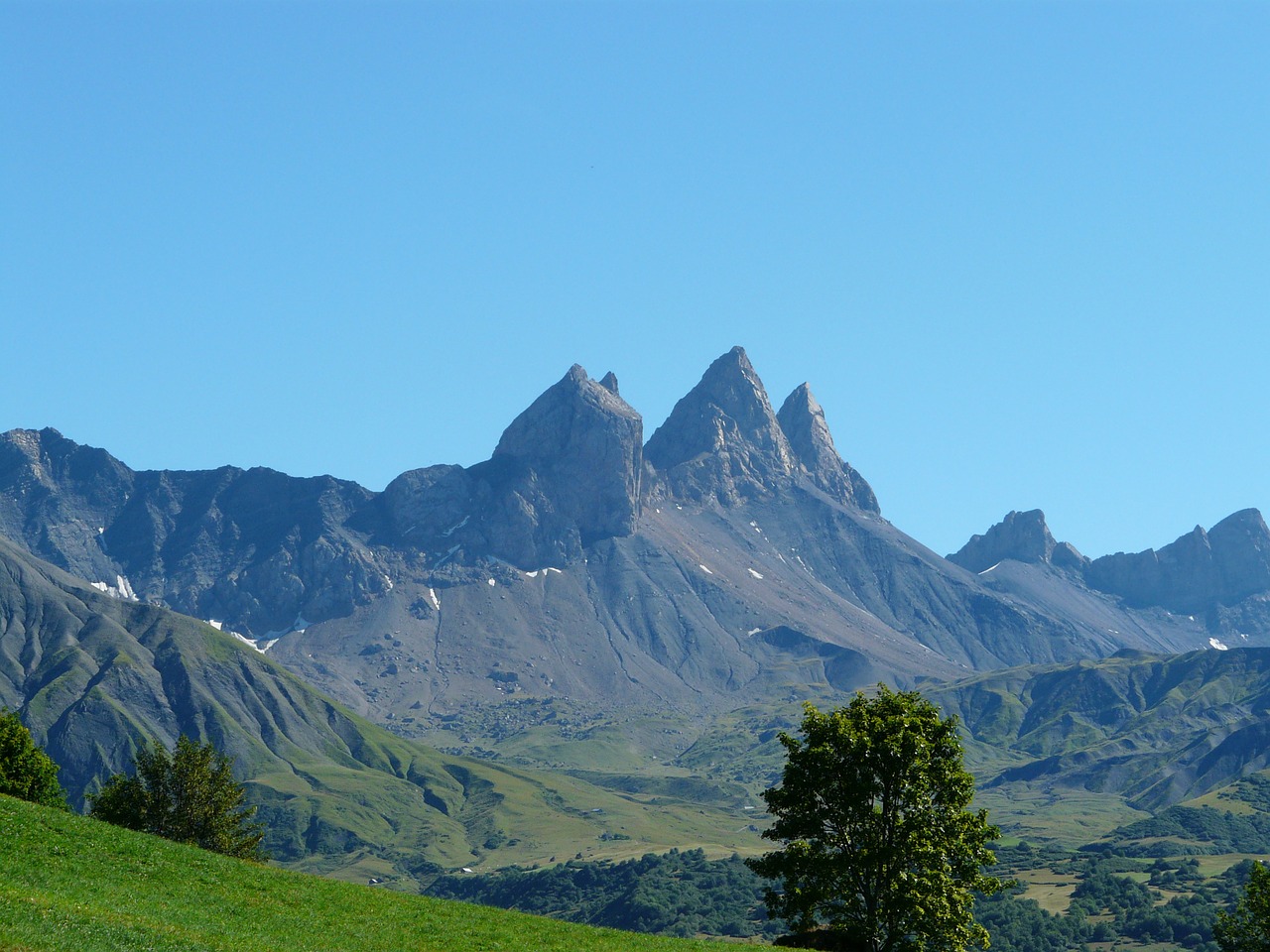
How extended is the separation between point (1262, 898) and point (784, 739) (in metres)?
40.6

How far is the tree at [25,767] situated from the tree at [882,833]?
7268 cm

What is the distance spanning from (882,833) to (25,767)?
276ft

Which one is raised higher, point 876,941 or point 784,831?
point 784,831

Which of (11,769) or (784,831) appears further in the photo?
(11,769)

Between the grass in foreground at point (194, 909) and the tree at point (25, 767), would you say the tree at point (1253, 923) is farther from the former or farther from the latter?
the tree at point (25, 767)

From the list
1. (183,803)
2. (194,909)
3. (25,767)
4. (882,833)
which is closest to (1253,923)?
(882,833)

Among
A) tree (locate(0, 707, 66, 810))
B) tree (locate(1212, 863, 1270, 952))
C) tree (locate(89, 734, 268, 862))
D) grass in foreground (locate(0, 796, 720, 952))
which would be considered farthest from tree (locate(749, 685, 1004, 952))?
tree (locate(0, 707, 66, 810))

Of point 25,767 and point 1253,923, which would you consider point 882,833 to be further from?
point 25,767

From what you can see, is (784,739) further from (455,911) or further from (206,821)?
(206,821)

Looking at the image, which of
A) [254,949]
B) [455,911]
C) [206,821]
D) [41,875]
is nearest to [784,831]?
[455,911]

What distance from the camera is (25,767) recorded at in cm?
12288

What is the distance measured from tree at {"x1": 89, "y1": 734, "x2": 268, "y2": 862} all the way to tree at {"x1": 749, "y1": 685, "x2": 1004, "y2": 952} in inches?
2563

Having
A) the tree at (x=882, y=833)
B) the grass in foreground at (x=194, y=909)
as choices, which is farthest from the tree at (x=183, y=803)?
the tree at (x=882, y=833)

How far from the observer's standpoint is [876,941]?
7125 cm
